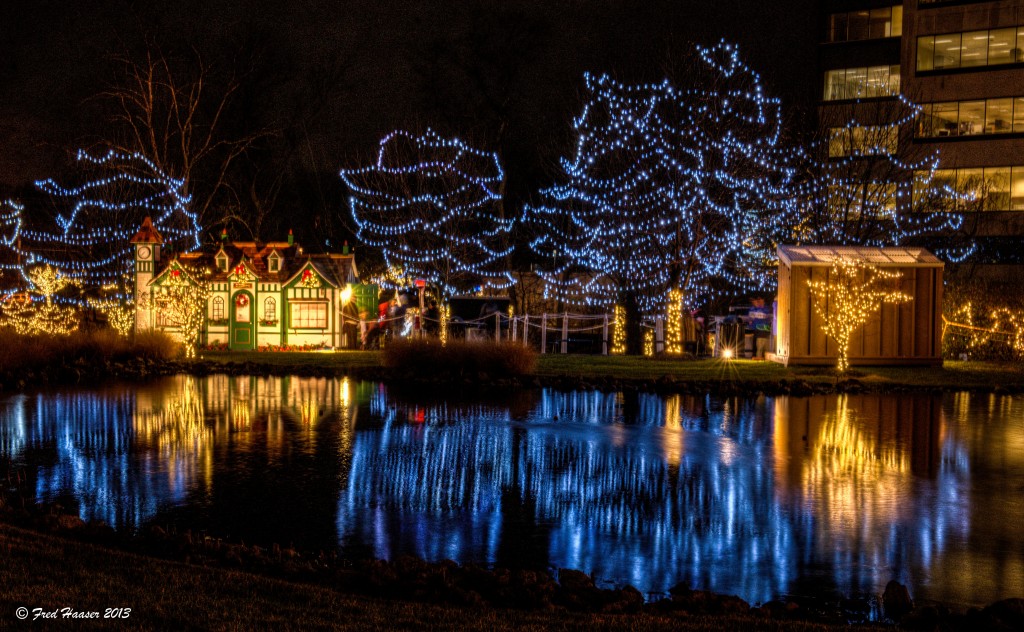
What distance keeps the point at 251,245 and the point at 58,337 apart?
517 inches

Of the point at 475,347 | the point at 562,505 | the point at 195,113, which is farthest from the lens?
the point at 195,113

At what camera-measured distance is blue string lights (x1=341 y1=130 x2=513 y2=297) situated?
120ft

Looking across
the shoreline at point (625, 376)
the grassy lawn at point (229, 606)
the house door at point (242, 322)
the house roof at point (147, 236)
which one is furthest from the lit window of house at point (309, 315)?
the grassy lawn at point (229, 606)

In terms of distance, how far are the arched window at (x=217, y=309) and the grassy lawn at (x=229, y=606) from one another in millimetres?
29402

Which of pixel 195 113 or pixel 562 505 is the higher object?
pixel 195 113

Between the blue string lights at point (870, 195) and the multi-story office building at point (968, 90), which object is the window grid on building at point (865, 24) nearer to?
the multi-story office building at point (968, 90)

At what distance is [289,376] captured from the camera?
2367cm

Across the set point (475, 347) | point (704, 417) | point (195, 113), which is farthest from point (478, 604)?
point (195, 113)

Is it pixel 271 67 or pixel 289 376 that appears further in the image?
pixel 271 67

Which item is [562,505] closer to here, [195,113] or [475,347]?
[475,347]

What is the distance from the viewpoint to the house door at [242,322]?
1363 inches

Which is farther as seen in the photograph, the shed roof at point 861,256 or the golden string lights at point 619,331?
the golden string lights at point 619,331

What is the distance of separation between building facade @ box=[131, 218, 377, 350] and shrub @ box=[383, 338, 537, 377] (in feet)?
42.1

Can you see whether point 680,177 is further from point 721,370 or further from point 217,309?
point 217,309
